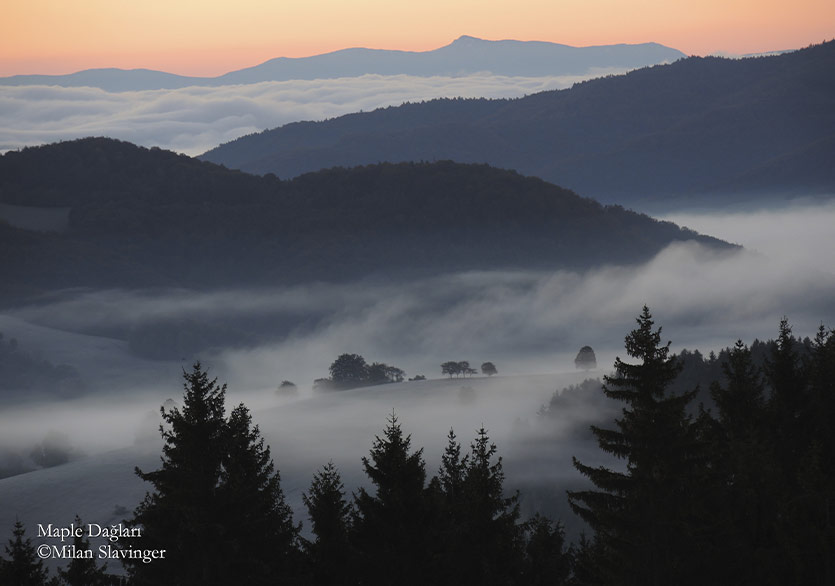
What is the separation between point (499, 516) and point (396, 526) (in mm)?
2805

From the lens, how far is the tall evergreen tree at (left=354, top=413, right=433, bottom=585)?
29094mm

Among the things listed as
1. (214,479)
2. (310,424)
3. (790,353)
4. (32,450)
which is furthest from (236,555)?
(32,450)

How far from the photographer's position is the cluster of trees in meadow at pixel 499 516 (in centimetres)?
2497

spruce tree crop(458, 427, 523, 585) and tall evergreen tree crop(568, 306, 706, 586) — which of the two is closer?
tall evergreen tree crop(568, 306, 706, 586)

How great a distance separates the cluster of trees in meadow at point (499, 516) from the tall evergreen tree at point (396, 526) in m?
0.04

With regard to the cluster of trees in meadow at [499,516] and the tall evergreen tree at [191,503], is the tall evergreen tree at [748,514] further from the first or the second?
the tall evergreen tree at [191,503]

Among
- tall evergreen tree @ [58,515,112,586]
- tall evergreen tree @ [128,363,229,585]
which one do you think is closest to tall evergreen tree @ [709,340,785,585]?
tall evergreen tree @ [128,363,229,585]

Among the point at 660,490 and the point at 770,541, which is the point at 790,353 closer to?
the point at 770,541

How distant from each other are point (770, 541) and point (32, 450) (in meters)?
161

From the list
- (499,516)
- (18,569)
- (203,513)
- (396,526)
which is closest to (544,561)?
(499,516)

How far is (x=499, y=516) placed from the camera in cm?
2911

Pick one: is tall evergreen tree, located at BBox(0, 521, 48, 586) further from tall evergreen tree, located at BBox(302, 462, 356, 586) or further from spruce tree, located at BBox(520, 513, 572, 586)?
spruce tree, located at BBox(520, 513, 572, 586)

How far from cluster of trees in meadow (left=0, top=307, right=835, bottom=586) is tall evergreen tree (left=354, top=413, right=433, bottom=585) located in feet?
0.12

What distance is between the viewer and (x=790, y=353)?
39875 millimetres
